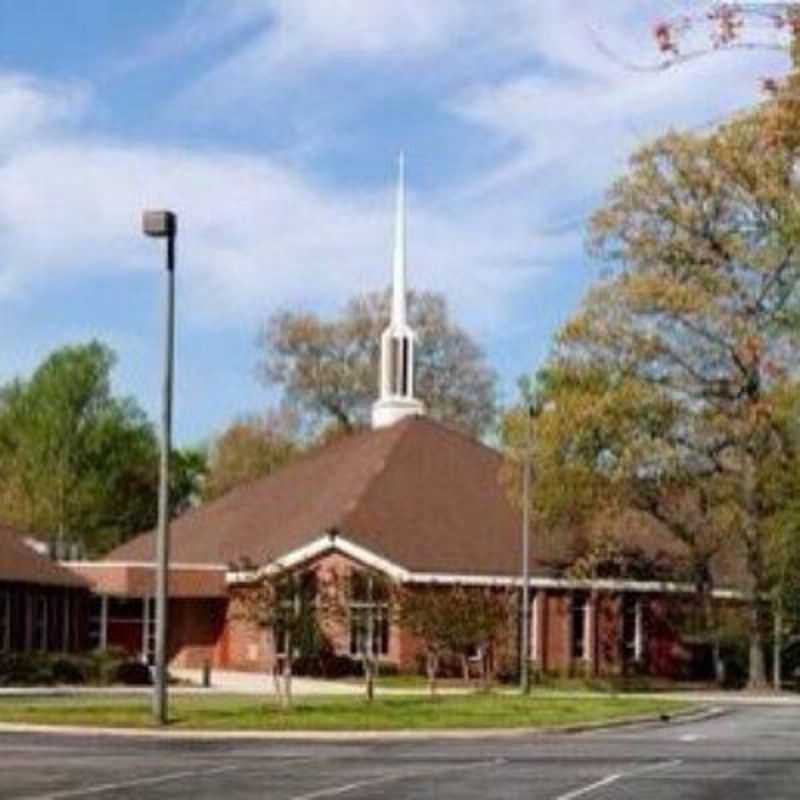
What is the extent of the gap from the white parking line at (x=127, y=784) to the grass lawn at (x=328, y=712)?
10793mm

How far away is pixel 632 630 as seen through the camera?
229 ft

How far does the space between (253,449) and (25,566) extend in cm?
4088

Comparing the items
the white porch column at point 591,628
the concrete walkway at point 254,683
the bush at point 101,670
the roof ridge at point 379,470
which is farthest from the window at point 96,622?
the white porch column at point 591,628

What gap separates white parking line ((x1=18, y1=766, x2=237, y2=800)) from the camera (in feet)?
66.0

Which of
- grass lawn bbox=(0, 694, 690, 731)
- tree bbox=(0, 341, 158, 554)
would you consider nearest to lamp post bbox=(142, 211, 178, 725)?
grass lawn bbox=(0, 694, 690, 731)

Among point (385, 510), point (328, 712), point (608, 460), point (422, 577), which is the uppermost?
point (608, 460)

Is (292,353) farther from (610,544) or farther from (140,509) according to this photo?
(610,544)

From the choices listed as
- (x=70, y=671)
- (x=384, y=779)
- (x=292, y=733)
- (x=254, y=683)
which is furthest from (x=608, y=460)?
(x=384, y=779)

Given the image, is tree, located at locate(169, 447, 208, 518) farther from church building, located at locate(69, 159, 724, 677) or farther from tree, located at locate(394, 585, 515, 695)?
tree, located at locate(394, 585, 515, 695)

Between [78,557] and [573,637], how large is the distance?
2803 centimetres

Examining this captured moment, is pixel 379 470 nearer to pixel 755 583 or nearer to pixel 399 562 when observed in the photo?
pixel 399 562

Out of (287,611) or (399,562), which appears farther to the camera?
(399,562)

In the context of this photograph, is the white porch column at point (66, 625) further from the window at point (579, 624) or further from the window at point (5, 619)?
the window at point (579, 624)

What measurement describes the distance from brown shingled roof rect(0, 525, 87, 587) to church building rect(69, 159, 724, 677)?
2860 millimetres
